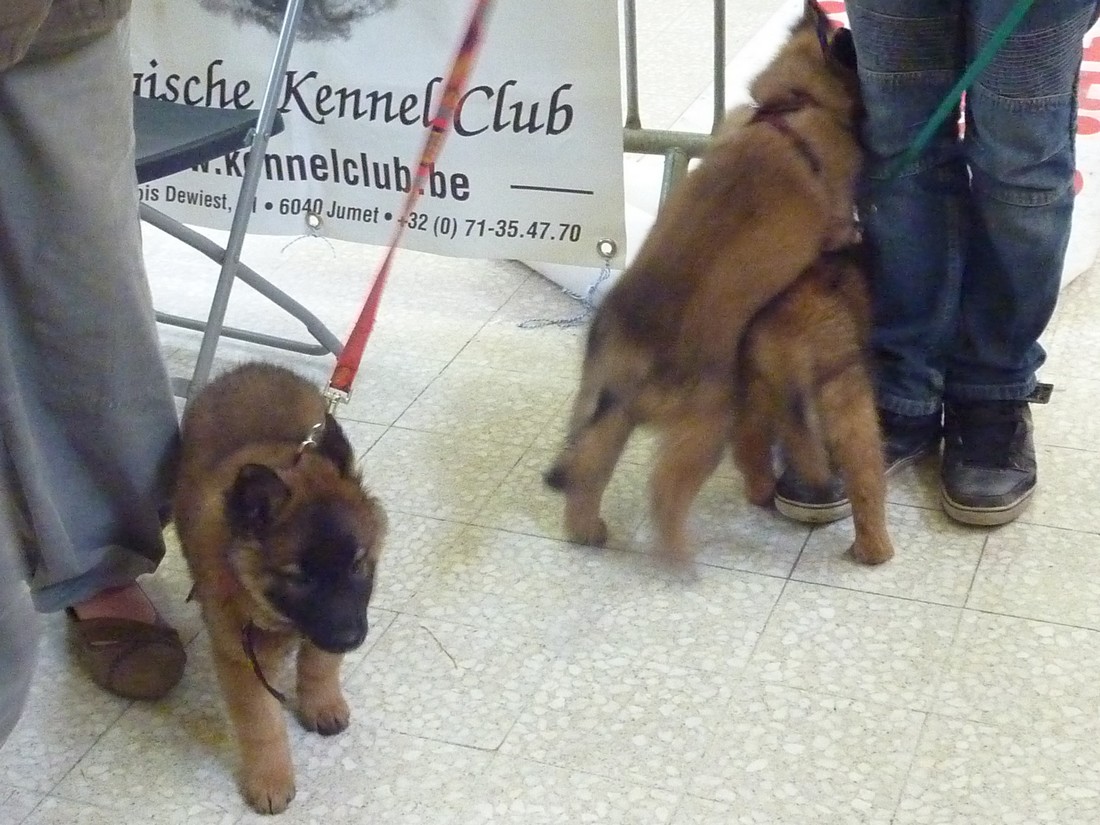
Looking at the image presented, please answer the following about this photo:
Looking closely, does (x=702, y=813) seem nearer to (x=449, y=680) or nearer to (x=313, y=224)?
(x=449, y=680)

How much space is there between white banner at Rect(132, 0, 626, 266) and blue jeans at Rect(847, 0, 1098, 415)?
628 millimetres

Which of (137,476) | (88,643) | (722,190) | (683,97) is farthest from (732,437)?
(683,97)

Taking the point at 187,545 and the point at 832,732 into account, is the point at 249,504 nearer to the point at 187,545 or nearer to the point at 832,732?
the point at 187,545

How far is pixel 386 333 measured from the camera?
2881 mm

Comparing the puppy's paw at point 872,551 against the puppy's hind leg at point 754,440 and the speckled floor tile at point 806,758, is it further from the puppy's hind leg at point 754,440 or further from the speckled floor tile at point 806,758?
the speckled floor tile at point 806,758

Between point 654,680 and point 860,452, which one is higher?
point 860,452

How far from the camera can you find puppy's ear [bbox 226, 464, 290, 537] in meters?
1.54

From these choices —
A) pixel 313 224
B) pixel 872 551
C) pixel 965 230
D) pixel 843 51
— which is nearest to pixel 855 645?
pixel 872 551

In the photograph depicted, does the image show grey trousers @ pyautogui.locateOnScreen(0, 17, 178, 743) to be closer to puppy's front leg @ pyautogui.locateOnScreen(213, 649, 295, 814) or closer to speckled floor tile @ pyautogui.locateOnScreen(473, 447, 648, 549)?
puppy's front leg @ pyautogui.locateOnScreen(213, 649, 295, 814)

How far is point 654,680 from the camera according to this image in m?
1.87

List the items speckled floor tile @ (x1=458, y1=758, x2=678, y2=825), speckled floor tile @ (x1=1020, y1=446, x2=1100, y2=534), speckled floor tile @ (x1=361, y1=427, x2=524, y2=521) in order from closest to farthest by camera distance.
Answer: speckled floor tile @ (x1=458, y1=758, x2=678, y2=825) < speckled floor tile @ (x1=1020, y1=446, x2=1100, y2=534) < speckled floor tile @ (x1=361, y1=427, x2=524, y2=521)

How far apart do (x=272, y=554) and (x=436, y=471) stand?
85cm

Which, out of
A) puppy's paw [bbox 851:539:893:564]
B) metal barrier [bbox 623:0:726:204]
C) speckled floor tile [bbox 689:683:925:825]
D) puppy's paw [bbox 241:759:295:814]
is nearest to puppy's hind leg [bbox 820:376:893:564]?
puppy's paw [bbox 851:539:893:564]

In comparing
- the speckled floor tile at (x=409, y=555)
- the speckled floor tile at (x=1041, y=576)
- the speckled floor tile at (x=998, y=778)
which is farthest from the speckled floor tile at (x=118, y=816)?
the speckled floor tile at (x=1041, y=576)
